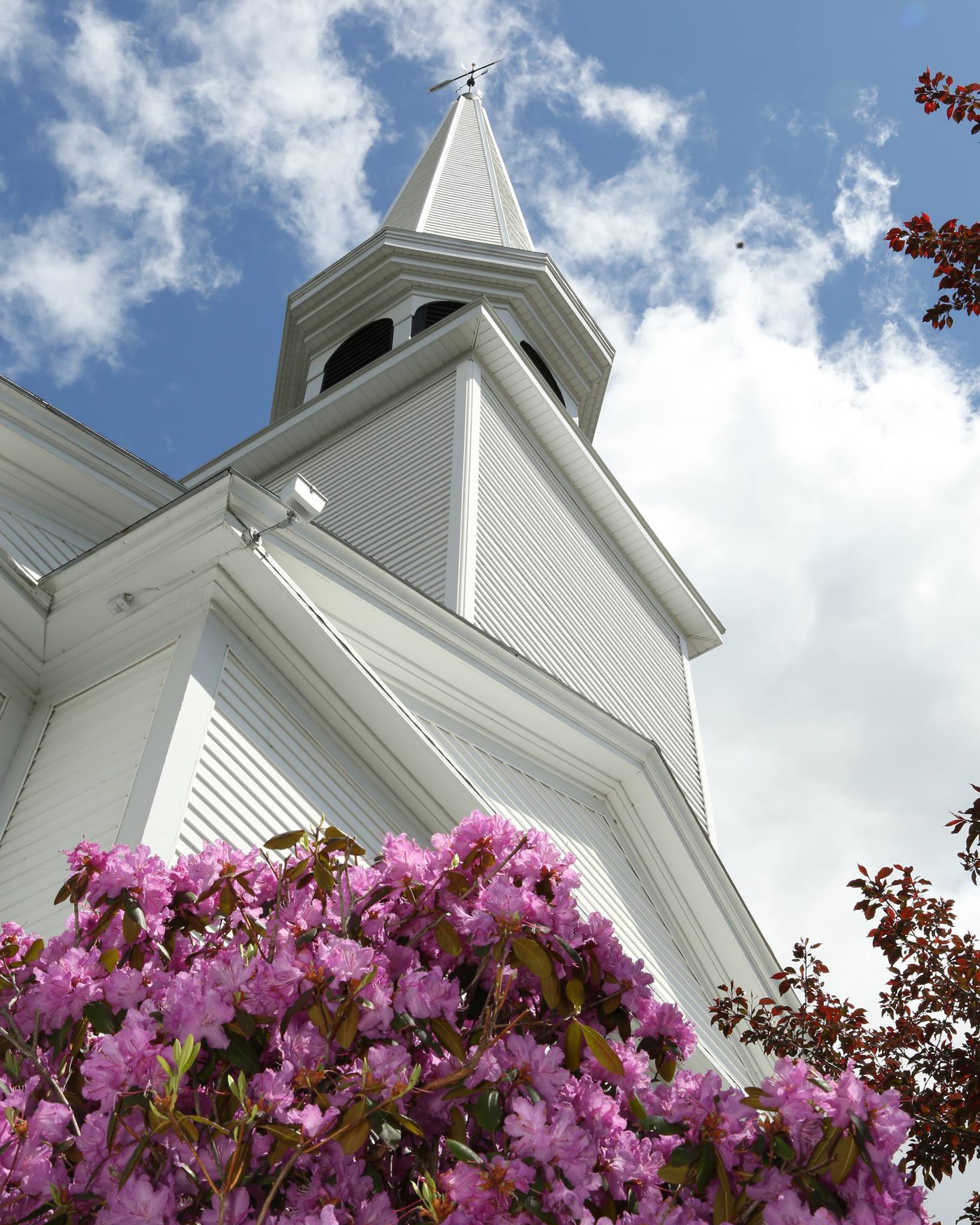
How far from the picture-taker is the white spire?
21.7 metres

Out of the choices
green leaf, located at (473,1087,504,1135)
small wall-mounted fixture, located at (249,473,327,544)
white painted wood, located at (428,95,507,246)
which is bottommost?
green leaf, located at (473,1087,504,1135)

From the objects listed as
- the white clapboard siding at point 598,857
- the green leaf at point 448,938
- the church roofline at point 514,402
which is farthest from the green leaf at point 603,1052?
the church roofline at point 514,402

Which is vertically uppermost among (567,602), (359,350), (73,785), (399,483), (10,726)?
(359,350)

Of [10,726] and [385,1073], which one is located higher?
[10,726]

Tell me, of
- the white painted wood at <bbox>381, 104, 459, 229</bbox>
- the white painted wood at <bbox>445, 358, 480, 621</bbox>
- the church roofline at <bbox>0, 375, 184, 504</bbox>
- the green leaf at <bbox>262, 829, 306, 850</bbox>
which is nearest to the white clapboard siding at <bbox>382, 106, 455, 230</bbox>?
the white painted wood at <bbox>381, 104, 459, 229</bbox>

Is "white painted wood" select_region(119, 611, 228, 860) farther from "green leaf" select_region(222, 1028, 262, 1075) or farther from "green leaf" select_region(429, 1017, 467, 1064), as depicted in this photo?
"green leaf" select_region(429, 1017, 467, 1064)

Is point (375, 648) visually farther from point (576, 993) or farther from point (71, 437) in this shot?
point (576, 993)

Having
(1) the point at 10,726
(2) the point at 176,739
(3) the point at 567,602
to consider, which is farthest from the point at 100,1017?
(3) the point at 567,602

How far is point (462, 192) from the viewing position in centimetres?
2320

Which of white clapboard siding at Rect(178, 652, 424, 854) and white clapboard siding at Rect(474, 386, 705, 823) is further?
white clapboard siding at Rect(474, 386, 705, 823)

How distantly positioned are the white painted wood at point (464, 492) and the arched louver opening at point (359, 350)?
409cm

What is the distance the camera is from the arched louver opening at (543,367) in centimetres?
1920

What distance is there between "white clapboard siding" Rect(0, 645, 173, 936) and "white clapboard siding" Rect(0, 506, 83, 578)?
5.02 ft

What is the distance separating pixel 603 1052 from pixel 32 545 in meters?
6.81
